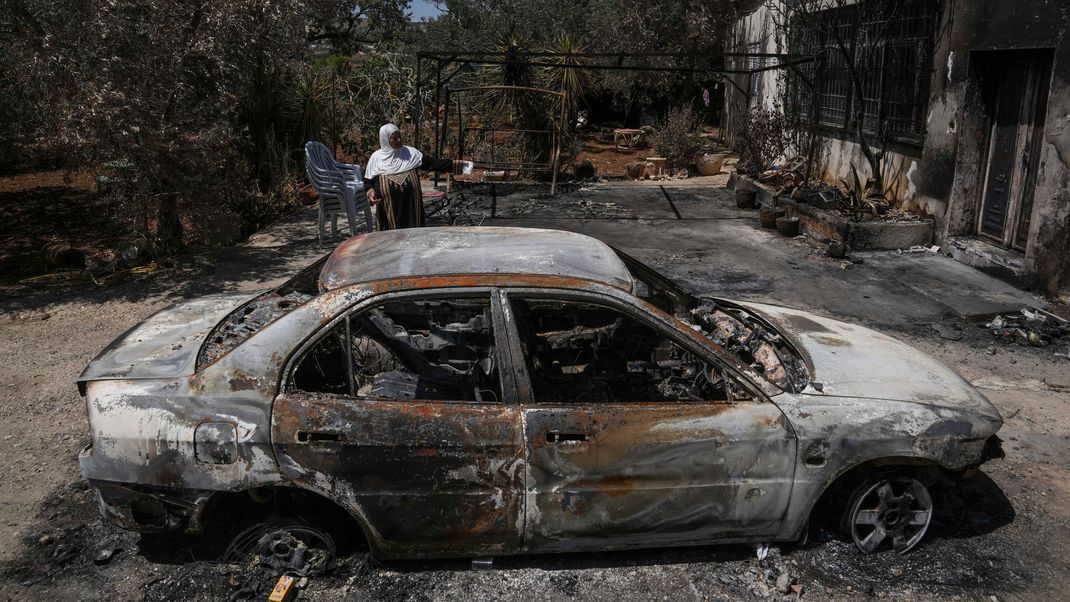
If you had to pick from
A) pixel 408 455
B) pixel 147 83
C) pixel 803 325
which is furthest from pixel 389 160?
pixel 408 455

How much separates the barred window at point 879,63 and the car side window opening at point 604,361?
786cm

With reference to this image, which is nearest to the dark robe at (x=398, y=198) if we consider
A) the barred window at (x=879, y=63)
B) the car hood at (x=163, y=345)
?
the car hood at (x=163, y=345)

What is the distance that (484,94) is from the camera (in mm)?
17484

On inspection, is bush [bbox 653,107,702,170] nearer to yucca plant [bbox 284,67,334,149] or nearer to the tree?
yucca plant [bbox 284,67,334,149]

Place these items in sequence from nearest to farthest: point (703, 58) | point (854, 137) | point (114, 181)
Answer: point (114, 181) → point (854, 137) → point (703, 58)

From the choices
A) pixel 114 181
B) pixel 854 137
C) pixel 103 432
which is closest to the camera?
pixel 103 432

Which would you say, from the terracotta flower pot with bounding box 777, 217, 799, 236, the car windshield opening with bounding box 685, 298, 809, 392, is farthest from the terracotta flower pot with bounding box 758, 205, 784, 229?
the car windshield opening with bounding box 685, 298, 809, 392

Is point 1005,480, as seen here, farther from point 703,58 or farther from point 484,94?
point 703,58

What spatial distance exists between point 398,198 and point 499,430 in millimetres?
5078

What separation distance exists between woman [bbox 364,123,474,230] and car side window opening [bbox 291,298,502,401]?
377 cm

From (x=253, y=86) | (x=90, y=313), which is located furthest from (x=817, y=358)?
(x=253, y=86)

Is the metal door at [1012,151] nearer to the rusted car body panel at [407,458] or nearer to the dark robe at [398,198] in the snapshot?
the dark robe at [398,198]

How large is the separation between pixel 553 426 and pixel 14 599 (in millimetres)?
2536

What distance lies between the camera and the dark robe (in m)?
8.10
